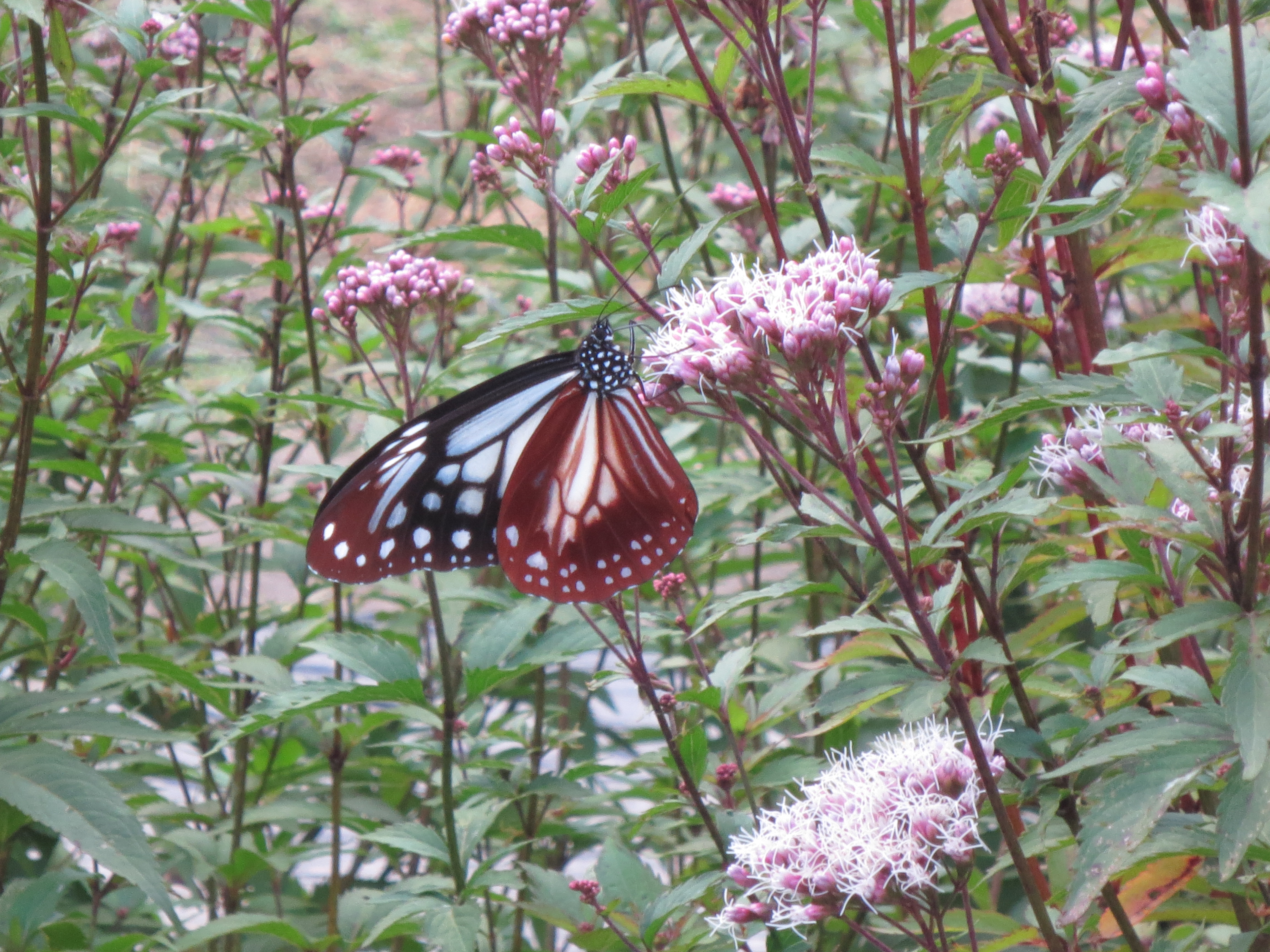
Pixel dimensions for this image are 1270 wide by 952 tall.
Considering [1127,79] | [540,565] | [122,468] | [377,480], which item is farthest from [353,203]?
[1127,79]

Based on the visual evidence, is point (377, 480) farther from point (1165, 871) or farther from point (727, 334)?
point (1165, 871)

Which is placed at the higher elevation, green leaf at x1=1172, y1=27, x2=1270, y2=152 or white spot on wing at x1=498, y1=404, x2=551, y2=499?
green leaf at x1=1172, y1=27, x2=1270, y2=152

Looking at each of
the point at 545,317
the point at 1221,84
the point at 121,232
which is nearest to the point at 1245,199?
the point at 1221,84

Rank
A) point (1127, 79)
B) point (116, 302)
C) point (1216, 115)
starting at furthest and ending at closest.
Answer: point (116, 302)
point (1127, 79)
point (1216, 115)

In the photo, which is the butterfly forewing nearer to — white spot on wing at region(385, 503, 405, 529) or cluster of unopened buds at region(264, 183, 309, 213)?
white spot on wing at region(385, 503, 405, 529)

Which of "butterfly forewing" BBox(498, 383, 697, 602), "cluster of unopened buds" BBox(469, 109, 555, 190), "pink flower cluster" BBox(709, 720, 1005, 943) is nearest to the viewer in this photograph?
"pink flower cluster" BBox(709, 720, 1005, 943)

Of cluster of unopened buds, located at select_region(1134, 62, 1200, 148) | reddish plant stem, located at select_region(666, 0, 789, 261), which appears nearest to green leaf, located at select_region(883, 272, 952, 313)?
reddish plant stem, located at select_region(666, 0, 789, 261)

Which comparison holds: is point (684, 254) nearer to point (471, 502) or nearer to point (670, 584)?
point (670, 584)
